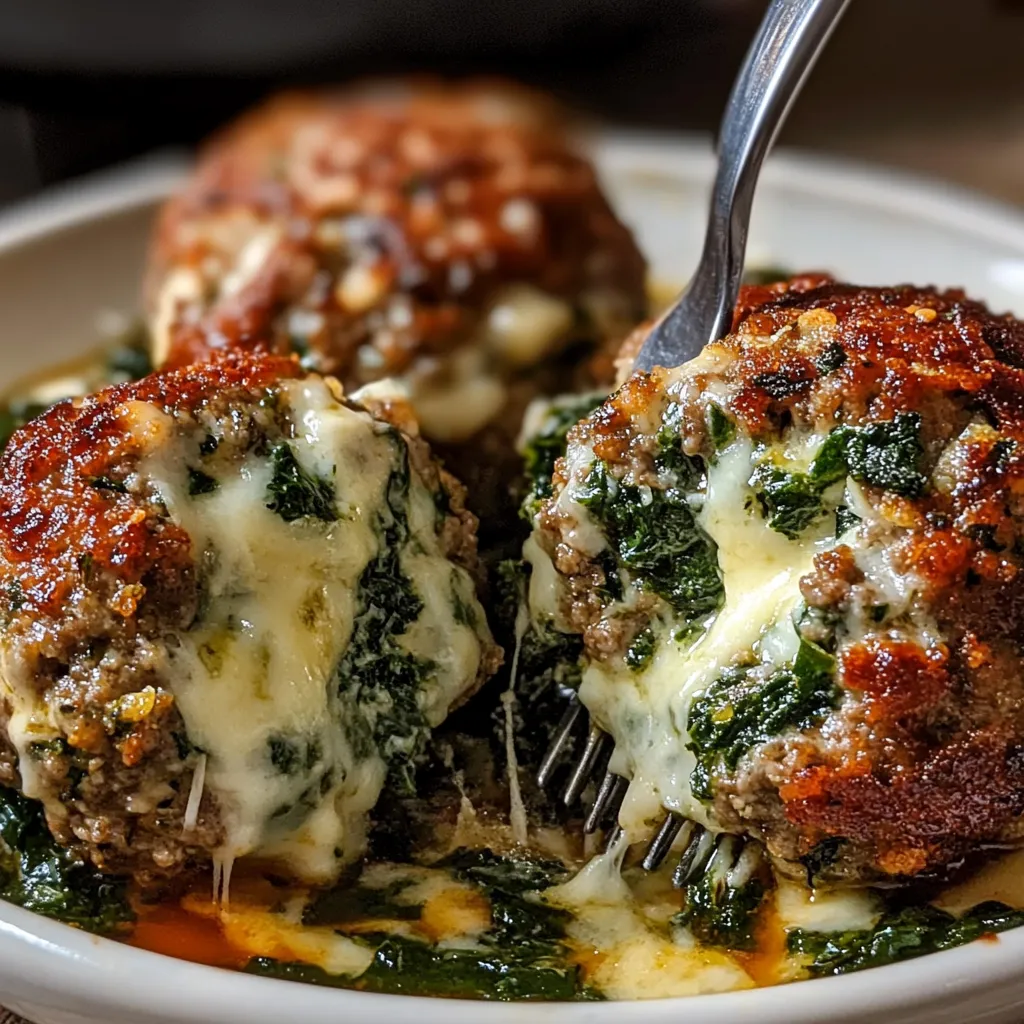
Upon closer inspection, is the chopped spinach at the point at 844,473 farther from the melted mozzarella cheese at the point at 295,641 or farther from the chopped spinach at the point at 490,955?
the chopped spinach at the point at 490,955

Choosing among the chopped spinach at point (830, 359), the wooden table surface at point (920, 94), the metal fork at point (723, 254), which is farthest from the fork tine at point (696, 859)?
the wooden table surface at point (920, 94)

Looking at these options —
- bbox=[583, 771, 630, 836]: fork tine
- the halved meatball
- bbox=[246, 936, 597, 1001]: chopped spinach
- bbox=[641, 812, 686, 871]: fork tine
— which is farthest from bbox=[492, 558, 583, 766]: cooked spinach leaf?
the halved meatball

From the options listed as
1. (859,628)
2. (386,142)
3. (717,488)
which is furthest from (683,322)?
(386,142)

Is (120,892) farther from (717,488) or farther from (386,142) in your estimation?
(386,142)

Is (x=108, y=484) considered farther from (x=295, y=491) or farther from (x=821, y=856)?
(x=821, y=856)

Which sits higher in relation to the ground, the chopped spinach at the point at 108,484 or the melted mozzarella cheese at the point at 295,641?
the chopped spinach at the point at 108,484

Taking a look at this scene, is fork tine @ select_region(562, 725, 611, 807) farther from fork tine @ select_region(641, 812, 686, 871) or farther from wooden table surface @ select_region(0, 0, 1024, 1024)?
wooden table surface @ select_region(0, 0, 1024, 1024)
